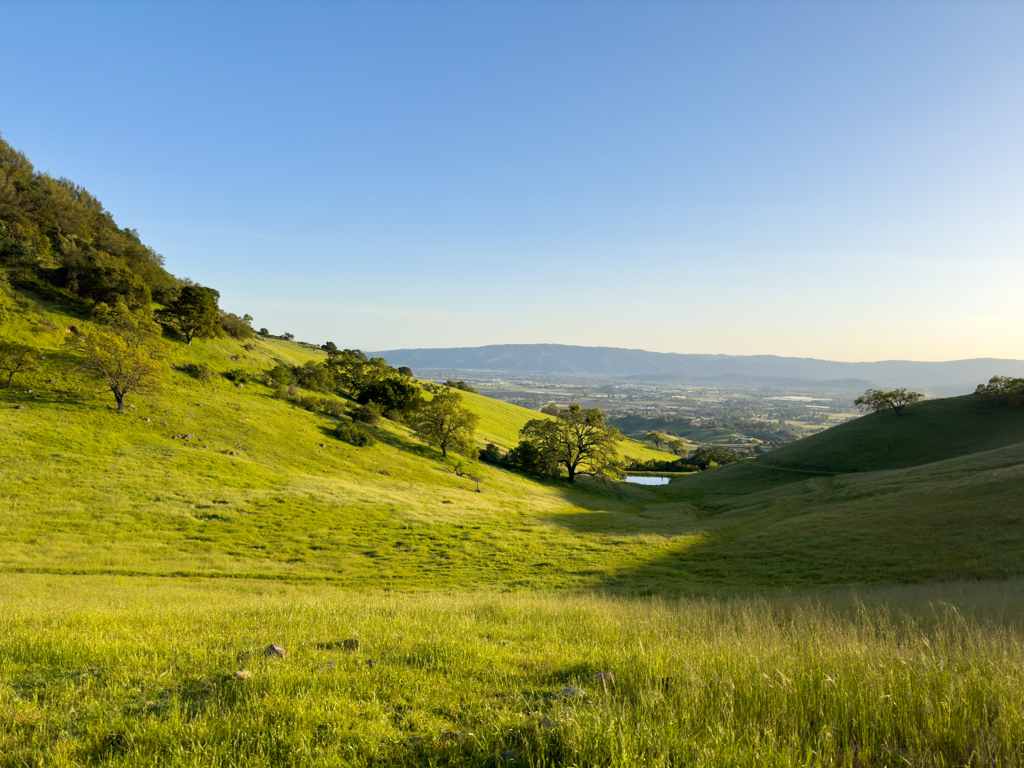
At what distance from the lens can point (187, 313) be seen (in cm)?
6047

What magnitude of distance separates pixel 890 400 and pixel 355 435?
100838 mm

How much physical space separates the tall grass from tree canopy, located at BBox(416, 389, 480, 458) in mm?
54892

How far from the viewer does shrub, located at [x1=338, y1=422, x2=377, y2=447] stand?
55094mm

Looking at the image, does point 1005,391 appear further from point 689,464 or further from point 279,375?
point 279,375

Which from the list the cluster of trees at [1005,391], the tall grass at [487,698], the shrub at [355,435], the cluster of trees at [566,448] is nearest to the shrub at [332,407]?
the shrub at [355,435]

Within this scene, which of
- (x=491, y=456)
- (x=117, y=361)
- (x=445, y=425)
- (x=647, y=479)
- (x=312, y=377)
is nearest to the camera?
(x=117, y=361)

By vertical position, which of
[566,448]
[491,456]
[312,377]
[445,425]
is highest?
[312,377]

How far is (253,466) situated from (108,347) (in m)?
18.3

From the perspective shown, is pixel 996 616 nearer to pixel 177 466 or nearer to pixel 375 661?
pixel 375 661

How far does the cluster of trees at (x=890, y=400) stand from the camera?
281 ft

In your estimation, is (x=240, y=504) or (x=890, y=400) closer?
(x=240, y=504)

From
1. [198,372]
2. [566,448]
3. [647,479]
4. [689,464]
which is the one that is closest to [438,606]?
[198,372]

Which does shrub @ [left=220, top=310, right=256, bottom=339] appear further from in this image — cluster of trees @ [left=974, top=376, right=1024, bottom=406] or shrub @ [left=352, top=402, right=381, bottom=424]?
cluster of trees @ [left=974, top=376, right=1024, bottom=406]

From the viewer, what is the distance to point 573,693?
498 cm
